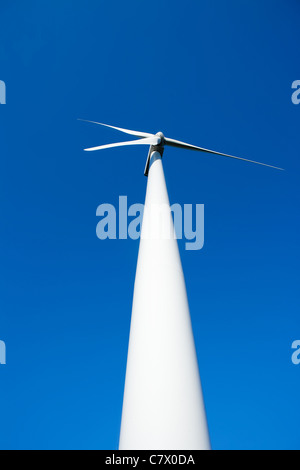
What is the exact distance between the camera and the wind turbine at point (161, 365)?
218 inches

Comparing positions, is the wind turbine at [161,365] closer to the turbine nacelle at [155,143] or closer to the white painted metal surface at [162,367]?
the white painted metal surface at [162,367]

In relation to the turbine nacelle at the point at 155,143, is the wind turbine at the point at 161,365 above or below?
below

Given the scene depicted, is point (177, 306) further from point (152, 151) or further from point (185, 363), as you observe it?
point (152, 151)

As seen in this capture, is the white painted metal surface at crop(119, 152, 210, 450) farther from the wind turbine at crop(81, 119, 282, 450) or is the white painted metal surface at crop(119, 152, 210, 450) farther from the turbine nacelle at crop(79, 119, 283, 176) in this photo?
the turbine nacelle at crop(79, 119, 283, 176)

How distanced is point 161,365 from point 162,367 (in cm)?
4

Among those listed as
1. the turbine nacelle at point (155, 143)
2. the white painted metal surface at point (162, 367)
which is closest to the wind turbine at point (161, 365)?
the white painted metal surface at point (162, 367)

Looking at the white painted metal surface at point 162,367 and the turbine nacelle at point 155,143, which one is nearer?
the white painted metal surface at point 162,367

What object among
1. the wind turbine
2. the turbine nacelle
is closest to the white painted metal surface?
the wind turbine

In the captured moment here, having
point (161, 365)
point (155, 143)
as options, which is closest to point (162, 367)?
point (161, 365)

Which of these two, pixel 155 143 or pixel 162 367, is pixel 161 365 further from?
pixel 155 143

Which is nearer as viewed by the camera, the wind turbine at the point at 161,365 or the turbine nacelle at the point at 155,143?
the wind turbine at the point at 161,365

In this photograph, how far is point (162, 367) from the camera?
240 inches

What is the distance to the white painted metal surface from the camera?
552 cm
